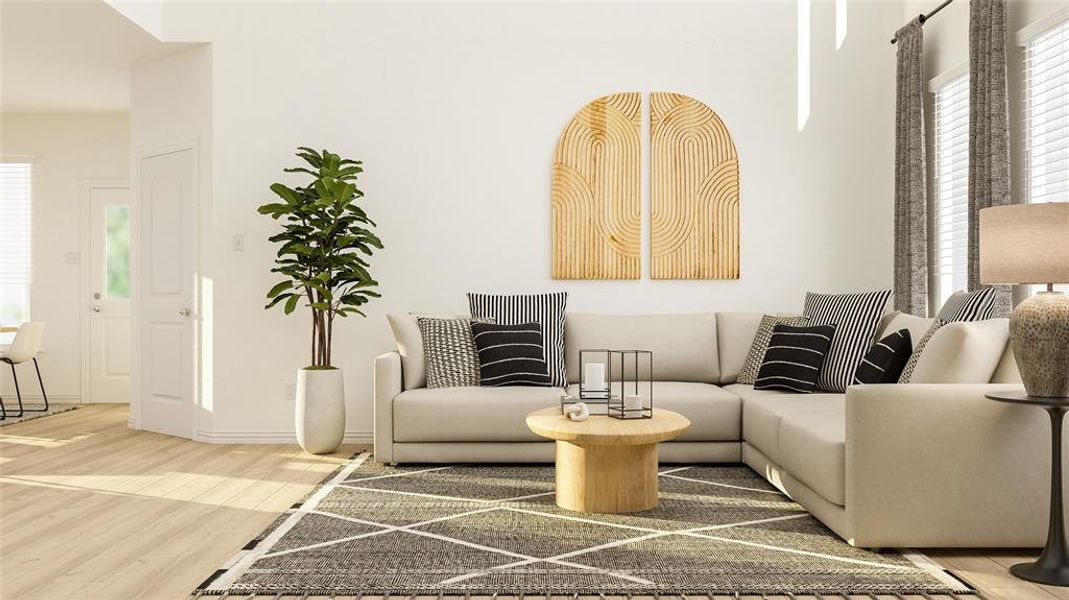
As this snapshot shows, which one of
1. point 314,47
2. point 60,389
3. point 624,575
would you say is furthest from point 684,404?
point 60,389

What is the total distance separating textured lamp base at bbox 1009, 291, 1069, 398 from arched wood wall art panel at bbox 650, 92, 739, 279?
280 centimetres

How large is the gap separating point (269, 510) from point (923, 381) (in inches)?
109

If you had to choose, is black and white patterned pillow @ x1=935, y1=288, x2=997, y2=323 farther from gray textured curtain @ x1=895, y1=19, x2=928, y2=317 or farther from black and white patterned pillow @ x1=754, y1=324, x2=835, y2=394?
gray textured curtain @ x1=895, y1=19, x2=928, y2=317

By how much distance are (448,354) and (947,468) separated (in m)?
2.71

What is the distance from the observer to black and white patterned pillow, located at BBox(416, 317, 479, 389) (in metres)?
4.73

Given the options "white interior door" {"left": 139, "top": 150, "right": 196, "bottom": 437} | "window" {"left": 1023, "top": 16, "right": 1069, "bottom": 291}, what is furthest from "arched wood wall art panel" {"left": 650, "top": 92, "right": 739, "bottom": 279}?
"white interior door" {"left": 139, "top": 150, "right": 196, "bottom": 437}

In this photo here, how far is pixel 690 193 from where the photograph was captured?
217 inches

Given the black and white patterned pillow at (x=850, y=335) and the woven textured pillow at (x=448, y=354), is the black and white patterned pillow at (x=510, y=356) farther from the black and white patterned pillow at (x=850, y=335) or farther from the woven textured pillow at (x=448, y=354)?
the black and white patterned pillow at (x=850, y=335)

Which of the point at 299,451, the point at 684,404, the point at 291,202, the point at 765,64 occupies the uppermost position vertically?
the point at 765,64

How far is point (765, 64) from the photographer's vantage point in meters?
5.54

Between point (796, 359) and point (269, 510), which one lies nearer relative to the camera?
point (269, 510)

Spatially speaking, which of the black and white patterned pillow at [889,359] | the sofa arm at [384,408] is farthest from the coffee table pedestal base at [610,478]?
the sofa arm at [384,408]

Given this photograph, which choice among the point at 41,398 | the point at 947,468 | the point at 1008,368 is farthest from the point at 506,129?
the point at 41,398

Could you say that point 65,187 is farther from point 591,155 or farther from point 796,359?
point 796,359
